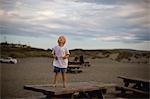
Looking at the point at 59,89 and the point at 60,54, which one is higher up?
the point at 60,54

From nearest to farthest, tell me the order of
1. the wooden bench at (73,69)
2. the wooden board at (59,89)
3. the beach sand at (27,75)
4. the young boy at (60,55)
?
the wooden board at (59,89) < the young boy at (60,55) < the beach sand at (27,75) < the wooden bench at (73,69)

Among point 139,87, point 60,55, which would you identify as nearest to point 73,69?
point 139,87

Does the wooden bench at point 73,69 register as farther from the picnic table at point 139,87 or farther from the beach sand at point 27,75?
the picnic table at point 139,87

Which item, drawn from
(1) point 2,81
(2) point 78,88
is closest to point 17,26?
(1) point 2,81

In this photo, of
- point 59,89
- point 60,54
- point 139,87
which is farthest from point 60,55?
point 139,87

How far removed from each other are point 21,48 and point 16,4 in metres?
0.45

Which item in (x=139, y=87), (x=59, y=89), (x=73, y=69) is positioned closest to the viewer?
(x=59, y=89)

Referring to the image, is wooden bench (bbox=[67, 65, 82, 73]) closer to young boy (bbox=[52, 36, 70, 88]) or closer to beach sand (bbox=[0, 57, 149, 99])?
beach sand (bbox=[0, 57, 149, 99])

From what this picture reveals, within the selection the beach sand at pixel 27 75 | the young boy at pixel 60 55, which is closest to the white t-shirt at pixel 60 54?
the young boy at pixel 60 55

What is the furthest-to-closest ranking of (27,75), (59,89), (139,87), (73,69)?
1. (73,69)
2. (27,75)
3. (139,87)
4. (59,89)

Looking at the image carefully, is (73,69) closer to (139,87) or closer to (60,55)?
(139,87)

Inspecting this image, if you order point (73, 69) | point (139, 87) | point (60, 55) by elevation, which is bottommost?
point (139, 87)

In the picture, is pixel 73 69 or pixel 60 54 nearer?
pixel 60 54

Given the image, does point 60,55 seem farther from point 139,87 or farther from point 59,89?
point 139,87
